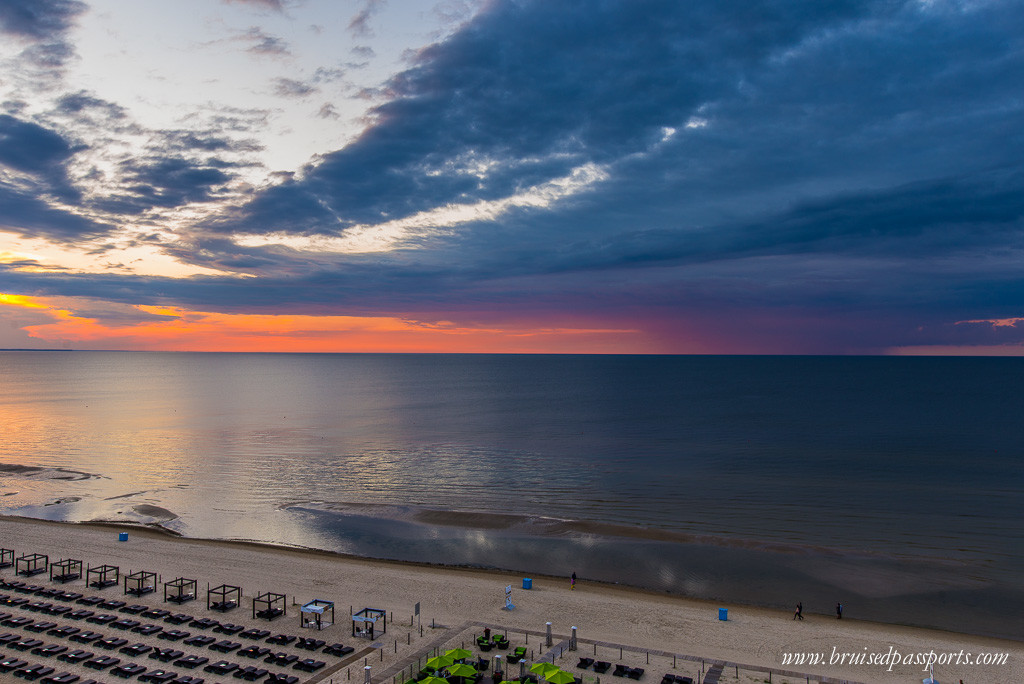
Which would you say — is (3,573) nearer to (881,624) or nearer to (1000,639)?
(881,624)

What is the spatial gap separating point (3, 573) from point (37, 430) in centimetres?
9390

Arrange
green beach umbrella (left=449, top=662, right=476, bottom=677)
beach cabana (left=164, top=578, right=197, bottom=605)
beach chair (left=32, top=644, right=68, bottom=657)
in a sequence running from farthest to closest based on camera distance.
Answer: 1. beach cabana (left=164, top=578, right=197, bottom=605)
2. beach chair (left=32, top=644, right=68, bottom=657)
3. green beach umbrella (left=449, top=662, right=476, bottom=677)

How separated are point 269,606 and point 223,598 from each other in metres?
3.59

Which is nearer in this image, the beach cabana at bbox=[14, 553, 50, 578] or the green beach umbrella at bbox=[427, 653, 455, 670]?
the green beach umbrella at bbox=[427, 653, 455, 670]

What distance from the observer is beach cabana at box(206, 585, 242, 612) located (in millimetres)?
35906

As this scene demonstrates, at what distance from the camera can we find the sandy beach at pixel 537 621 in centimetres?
2986

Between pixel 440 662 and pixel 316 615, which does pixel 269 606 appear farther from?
pixel 440 662

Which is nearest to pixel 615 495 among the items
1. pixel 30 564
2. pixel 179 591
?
pixel 179 591

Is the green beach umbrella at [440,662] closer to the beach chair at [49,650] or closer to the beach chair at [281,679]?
the beach chair at [281,679]

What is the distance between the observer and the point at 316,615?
34469 mm

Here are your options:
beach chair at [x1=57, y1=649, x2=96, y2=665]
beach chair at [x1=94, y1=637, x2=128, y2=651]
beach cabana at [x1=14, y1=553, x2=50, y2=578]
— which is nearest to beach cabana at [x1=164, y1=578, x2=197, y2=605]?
beach chair at [x1=94, y1=637, x2=128, y2=651]

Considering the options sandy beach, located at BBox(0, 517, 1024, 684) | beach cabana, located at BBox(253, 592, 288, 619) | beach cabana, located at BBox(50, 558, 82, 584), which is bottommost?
sandy beach, located at BBox(0, 517, 1024, 684)

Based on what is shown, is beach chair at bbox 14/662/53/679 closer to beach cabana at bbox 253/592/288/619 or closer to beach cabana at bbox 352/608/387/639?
beach cabana at bbox 253/592/288/619

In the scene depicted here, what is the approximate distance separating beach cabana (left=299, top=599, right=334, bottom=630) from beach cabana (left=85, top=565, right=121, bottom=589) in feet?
50.2
